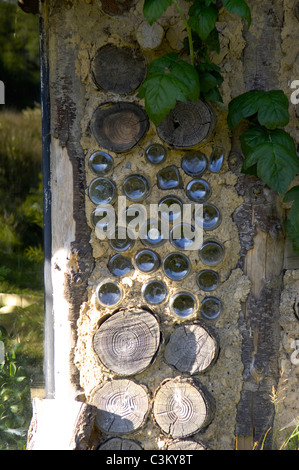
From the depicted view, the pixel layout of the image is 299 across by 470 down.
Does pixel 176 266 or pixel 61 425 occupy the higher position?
pixel 176 266

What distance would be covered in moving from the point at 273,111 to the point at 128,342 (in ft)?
4.24

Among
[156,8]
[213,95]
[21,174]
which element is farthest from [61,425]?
[21,174]

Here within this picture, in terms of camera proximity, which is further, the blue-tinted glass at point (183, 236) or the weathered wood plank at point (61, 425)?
the blue-tinted glass at point (183, 236)

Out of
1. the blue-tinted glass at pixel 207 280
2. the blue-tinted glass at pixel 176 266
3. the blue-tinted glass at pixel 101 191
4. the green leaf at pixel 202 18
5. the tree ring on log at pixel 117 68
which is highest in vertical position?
the green leaf at pixel 202 18

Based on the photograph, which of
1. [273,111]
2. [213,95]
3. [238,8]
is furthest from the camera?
[213,95]

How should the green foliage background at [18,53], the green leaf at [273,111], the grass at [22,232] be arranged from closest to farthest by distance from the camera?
the green leaf at [273,111] < the grass at [22,232] < the green foliage background at [18,53]

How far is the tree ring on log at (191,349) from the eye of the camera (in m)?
2.52

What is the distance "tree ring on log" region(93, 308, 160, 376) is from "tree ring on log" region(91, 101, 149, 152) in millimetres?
851

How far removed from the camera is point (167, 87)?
7.13ft

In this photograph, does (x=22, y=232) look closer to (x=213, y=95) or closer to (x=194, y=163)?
(x=194, y=163)

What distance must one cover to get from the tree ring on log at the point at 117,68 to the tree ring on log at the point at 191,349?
4.05 ft

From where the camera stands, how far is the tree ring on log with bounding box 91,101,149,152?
2539 mm

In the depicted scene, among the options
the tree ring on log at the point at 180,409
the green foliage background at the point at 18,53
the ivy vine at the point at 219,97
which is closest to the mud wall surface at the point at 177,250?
the tree ring on log at the point at 180,409

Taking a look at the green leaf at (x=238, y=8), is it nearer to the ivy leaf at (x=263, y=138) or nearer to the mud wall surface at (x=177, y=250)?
the mud wall surface at (x=177, y=250)
